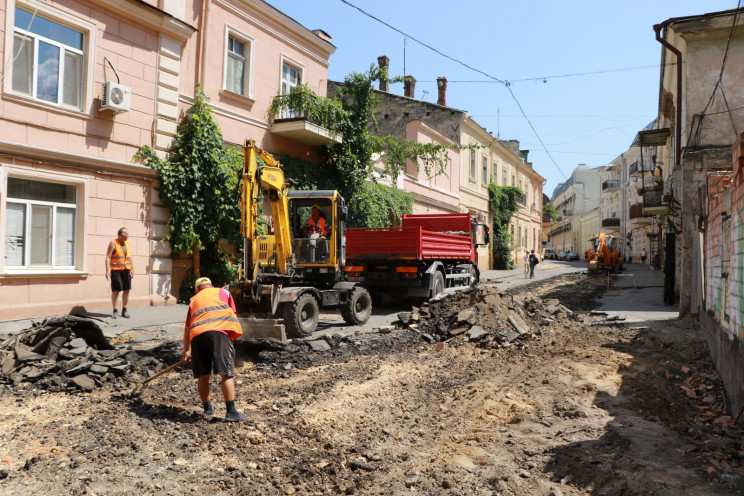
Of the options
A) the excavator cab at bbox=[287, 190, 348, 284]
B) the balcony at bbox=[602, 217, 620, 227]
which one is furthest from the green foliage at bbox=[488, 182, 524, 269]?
the excavator cab at bbox=[287, 190, 348, 284]

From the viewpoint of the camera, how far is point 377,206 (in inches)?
768

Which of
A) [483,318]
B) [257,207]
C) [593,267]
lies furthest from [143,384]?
[593,267]

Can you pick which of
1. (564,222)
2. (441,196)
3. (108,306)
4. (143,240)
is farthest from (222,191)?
(564,222)

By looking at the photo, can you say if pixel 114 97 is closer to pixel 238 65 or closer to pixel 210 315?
pixel 238 65

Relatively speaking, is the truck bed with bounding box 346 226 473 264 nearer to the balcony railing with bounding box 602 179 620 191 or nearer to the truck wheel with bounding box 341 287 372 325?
the truck wheel with bounding box 341 287 372 325

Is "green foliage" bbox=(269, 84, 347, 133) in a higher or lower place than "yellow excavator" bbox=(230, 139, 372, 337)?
higher

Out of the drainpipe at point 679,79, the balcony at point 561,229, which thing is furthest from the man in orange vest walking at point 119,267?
the balcony at point 561,229

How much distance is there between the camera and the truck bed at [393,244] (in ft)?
43.1

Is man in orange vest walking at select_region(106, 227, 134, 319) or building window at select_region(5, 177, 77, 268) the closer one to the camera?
building window at select_region(5, 177, 77, 268)

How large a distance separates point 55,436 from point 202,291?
174 centimetres

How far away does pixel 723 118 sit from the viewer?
54.6 ft

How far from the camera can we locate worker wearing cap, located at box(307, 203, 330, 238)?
10848 mm

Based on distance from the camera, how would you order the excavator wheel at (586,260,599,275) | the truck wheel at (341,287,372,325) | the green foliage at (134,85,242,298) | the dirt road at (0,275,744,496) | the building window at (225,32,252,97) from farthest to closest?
the excavator wheel at (586,260,599,275)
the building window at (225,32,252,97)
the green foliage at (134,85,242,298)
the truck wheel at (341,287,372,325)
the dirt road at (0,275,744,496)

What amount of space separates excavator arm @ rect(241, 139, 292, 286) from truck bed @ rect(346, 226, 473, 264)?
3849 mm
